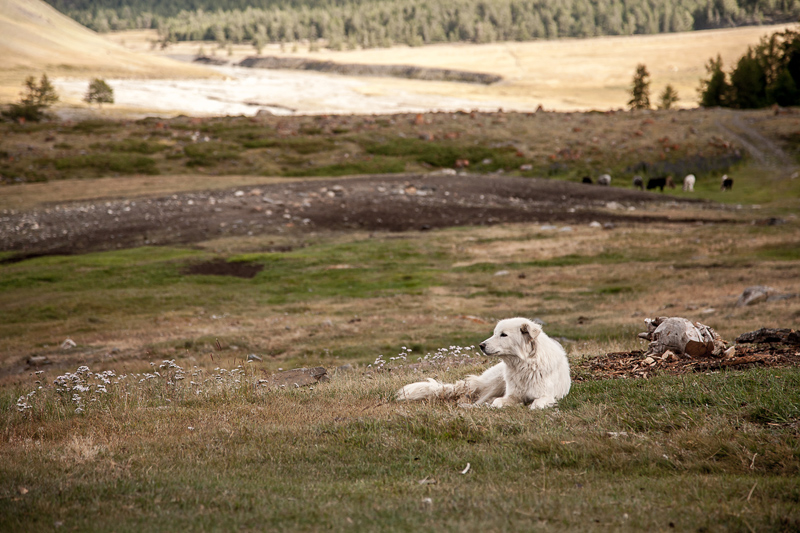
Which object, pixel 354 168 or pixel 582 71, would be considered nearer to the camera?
pixel 354 168

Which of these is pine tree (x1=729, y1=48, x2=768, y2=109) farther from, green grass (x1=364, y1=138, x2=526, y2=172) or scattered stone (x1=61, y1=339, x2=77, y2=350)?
scattered stone (x1=61, y1=339, x2=77, y2=350)

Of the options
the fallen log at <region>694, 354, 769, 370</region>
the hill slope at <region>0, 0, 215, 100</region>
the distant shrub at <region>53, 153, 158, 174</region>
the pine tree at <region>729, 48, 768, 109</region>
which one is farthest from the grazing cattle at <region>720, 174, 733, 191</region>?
the hill slope at <region>0, 0, 215, 100</region>

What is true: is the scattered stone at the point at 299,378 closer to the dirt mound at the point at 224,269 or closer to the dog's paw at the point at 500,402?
the dog's paw at the point at 500,402

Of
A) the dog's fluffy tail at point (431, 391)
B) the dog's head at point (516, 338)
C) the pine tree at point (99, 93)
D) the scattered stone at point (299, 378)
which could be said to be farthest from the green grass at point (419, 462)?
the pine tree at point (99, 93)

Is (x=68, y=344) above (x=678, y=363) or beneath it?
beneath

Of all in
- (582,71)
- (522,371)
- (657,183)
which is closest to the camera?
(522,371)

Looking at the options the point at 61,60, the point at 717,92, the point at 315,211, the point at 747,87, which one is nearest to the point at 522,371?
the point at 315,211

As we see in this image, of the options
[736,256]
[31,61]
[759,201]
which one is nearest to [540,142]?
[759,201]

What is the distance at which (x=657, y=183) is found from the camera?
152 ft

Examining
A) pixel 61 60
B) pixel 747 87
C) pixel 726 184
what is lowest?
pixel 726 184

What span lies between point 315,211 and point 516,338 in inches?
1133

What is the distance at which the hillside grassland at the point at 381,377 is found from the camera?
217 inches

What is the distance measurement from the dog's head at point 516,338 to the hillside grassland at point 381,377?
88cm

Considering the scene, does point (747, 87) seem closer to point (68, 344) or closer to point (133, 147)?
point (133, 147)
